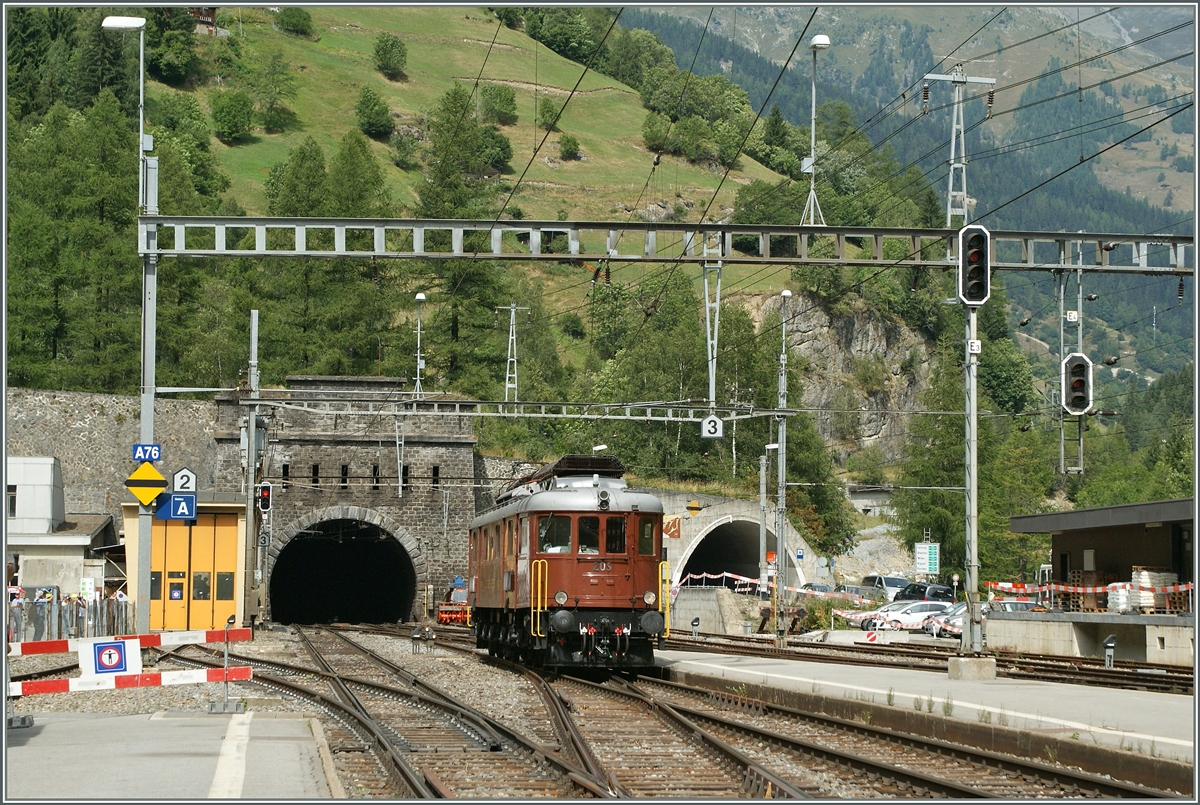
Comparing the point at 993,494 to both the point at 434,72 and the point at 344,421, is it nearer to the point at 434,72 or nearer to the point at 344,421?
the point at 344,421

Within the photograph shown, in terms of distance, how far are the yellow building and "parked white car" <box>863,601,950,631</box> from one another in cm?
2132

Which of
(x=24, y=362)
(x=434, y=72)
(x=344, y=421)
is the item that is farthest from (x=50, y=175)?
(x=434, y=72)

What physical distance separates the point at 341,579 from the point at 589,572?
163ft

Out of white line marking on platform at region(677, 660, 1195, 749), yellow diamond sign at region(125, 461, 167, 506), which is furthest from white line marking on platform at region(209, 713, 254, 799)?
white line marking on platform at region(677, 660, 1195, 749)

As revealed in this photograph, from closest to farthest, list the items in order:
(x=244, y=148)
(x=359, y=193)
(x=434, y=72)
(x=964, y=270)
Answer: (x=964, y=270)
(x=359, y=193)
(x=244, y=148)
(x=434, y=72)

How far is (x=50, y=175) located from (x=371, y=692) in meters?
61.3

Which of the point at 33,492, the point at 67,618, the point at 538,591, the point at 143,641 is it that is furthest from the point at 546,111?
the point at 143,641

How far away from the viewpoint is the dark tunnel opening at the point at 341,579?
215ft

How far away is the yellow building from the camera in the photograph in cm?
4378

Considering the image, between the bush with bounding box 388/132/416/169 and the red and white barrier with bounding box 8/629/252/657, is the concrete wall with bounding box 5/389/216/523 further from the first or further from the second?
the bush with bounding box 388/132/416/169

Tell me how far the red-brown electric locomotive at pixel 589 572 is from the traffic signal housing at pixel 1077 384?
6981 mm

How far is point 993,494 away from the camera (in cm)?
7312

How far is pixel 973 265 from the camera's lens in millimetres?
A: 19500

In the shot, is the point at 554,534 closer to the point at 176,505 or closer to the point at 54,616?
the point at 176,505
